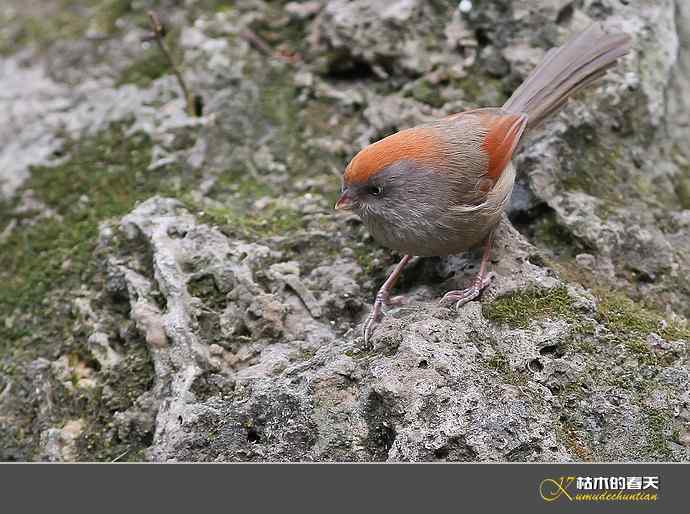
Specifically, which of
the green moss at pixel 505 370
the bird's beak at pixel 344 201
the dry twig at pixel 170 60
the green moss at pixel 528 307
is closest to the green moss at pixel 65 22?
the dry twig at pixel 170 60

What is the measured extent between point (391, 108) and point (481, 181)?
1326mm

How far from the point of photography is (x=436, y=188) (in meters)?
3.97

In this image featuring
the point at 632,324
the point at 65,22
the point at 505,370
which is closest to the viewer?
the point at 505,370

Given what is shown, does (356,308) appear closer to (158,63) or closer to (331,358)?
(331,358)

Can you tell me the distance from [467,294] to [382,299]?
1.51 feet

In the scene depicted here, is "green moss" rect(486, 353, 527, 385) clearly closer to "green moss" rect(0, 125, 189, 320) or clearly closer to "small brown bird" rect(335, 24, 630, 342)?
"small brown bird" rect(335, 24, 630, 342)

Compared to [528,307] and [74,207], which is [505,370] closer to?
[528,307]

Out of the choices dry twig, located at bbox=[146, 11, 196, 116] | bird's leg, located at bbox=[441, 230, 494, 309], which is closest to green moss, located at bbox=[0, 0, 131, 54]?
dry twig, located at bbox=[146, 11, 196, 116]

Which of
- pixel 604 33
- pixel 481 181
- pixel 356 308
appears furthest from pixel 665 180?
pixel 356 308

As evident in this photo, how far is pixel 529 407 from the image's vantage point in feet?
10.7

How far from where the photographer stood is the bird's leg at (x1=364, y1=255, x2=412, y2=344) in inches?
144

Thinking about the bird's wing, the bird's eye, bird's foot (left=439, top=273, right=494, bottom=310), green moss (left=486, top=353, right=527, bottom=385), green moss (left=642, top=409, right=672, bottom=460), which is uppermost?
the bird's wing

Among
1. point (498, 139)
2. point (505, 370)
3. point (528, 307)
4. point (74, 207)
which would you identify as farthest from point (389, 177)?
point (74, 207)

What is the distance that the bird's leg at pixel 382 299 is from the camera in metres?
3.67
